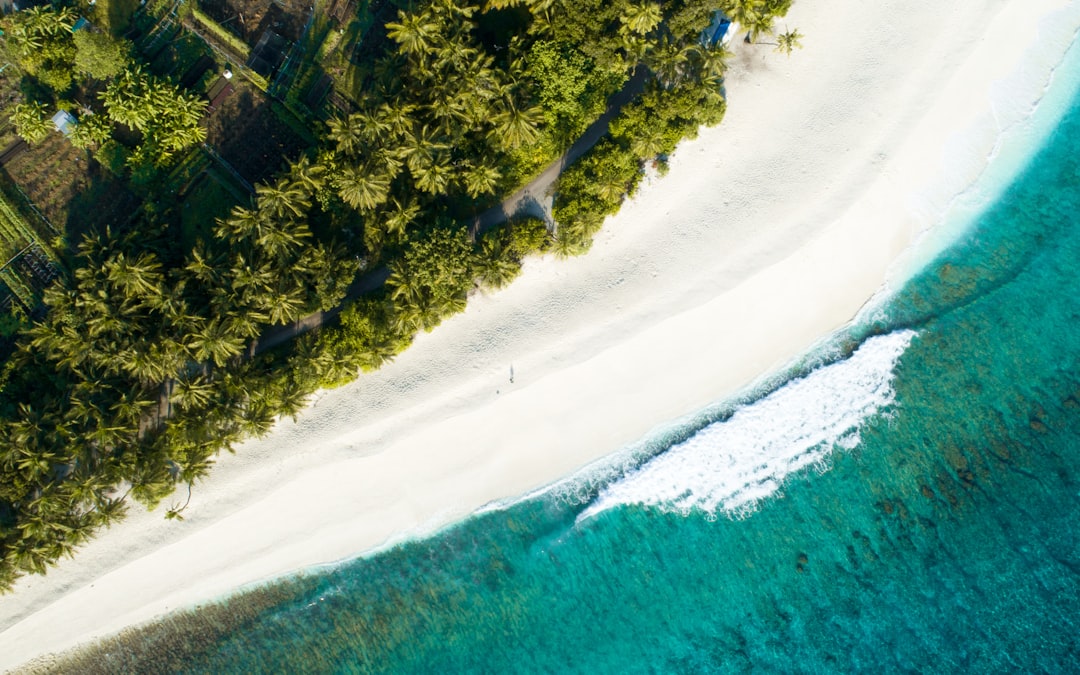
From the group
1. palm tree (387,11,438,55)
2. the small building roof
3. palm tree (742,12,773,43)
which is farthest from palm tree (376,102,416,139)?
the small building roof

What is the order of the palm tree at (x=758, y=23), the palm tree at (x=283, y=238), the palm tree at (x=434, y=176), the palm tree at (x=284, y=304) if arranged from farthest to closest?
the palm tree at (x=758, y=23), the palm tree at (x=283, y=238), the palm tree at (x=284, y=304), the palm tree at (x=434, y=176)

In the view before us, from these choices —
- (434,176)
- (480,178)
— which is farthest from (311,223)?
(480,178)

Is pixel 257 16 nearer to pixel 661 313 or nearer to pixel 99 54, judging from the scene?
pixel 99 54

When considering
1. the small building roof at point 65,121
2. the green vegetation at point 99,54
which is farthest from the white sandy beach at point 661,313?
the green vegetation at point 99,54

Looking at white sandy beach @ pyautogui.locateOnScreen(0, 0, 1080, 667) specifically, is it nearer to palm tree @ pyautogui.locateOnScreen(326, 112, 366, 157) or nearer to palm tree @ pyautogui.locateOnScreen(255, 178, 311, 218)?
palm tree @ pyautogui.locateOnScreen(255, 178, 311, 218)

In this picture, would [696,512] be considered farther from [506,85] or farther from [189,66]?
[189,66]

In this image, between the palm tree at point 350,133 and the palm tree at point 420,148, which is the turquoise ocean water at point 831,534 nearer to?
the palm tree at point 420,148

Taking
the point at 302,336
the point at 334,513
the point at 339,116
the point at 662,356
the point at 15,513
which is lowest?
the point at 662,356

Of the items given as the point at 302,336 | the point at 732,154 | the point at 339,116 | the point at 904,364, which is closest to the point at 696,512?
the point at 904,364
